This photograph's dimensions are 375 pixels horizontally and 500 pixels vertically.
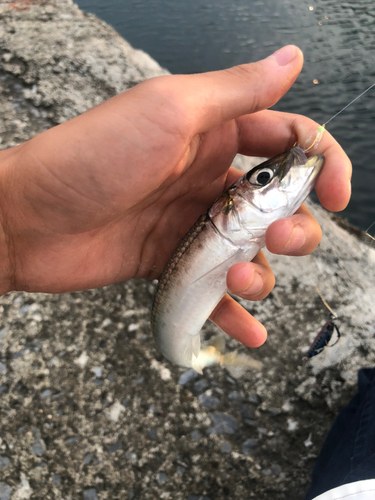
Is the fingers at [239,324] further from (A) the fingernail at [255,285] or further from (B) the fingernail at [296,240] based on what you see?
(B) the fingernail at [296,240]

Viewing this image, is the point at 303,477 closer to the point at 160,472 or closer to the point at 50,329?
the point at 160,472

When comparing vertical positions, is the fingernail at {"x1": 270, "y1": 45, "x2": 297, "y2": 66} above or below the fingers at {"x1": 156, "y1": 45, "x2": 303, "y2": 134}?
above

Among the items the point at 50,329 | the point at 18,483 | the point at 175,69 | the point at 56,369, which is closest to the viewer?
the point at 18,483

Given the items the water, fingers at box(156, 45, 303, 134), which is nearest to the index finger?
fingers at box(156, 45, 303, 134)

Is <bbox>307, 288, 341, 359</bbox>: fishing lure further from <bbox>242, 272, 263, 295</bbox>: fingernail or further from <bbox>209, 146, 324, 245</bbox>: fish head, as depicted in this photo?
<bbox>209, 146, 324, 245</bbox>: fish head

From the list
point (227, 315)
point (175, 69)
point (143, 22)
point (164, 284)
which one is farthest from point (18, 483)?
point (143, 22)

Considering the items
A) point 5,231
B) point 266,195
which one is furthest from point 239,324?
point 5,231
